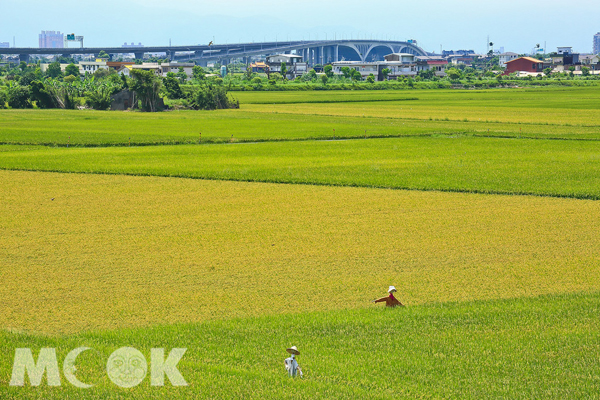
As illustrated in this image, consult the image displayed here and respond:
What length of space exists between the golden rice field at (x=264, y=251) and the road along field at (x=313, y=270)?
2.8 inches

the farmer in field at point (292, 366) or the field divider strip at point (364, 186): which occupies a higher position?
the field divider strip at point (364, 186)

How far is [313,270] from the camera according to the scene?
595 inches

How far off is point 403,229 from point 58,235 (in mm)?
9802

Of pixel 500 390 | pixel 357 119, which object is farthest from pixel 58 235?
pixel 357 119

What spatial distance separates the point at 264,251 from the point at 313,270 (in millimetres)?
2142

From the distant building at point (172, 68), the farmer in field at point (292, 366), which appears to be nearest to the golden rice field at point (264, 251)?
the farmer in field at point (292, 366)

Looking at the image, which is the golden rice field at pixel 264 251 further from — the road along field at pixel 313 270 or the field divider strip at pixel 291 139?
the field divider strip at pixel 291 139

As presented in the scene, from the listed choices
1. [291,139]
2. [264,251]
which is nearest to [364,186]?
[264,251]

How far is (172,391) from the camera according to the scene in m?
8.59

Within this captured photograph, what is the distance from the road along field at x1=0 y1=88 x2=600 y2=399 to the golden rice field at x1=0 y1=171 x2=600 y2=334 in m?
0.07

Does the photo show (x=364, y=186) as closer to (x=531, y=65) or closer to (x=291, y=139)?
(x=291, y=139)

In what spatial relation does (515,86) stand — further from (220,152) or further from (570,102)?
(220,152)

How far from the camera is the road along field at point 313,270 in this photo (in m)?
9.37

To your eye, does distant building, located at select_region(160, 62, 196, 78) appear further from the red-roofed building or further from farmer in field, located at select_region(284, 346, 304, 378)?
farmer in field, located at select_region(284, 346, 304, 378)
